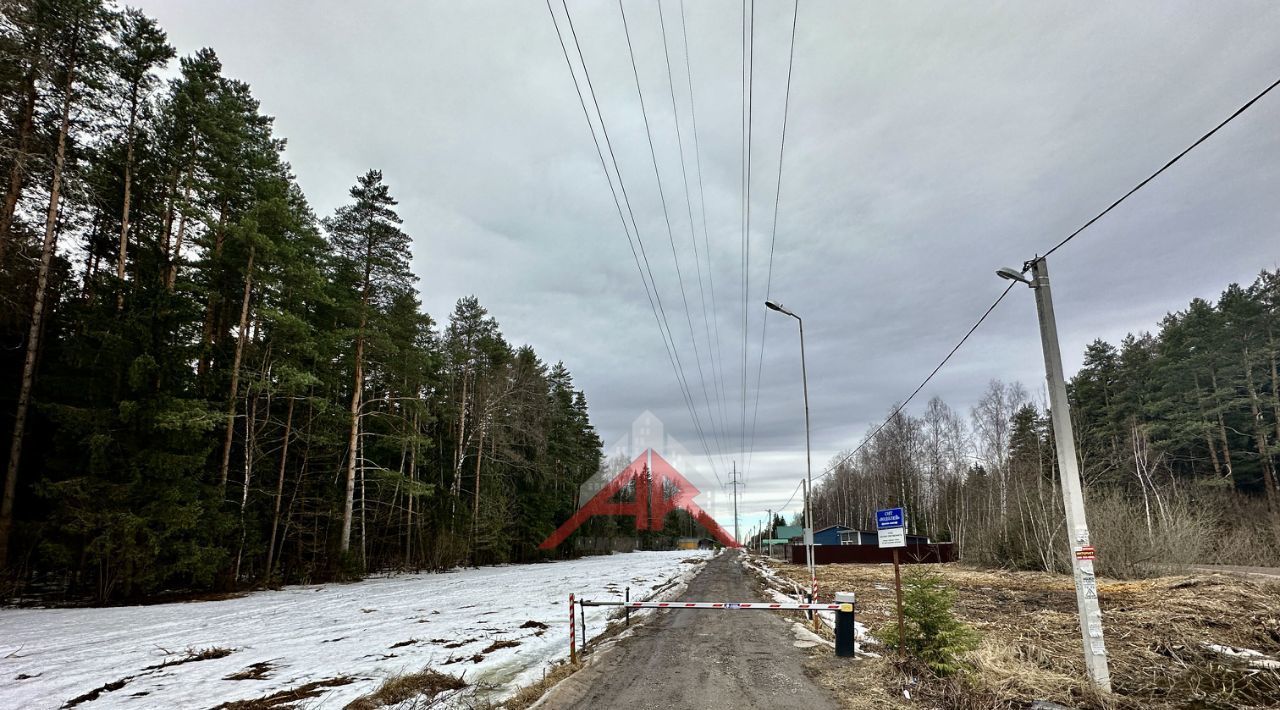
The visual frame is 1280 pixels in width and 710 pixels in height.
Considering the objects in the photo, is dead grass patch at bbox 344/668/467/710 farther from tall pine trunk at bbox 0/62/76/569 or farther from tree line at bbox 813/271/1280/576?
tree line at bbox 813/271/1280/576

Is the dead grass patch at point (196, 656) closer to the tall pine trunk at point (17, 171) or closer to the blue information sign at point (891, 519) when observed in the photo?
the blue information sign at point (891, 519)

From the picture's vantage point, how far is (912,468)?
5628 cm

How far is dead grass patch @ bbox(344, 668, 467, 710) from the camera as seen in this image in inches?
247

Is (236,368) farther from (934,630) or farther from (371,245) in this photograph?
(934,630)

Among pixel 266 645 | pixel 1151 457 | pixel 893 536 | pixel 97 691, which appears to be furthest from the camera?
pixel 1151 457

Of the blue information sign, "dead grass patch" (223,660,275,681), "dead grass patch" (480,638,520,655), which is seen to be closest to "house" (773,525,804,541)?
"dead grass patch" (480,638,520,655)

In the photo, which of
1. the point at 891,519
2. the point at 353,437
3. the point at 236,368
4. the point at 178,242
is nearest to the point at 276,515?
the point at 353,437

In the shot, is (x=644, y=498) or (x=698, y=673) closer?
(x=698, y=673)

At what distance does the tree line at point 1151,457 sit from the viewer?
22438mm

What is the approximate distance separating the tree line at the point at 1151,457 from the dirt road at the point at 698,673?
61.9 ft

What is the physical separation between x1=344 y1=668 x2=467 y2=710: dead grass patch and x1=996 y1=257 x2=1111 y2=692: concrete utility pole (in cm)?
786

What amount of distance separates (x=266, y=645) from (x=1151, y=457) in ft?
168

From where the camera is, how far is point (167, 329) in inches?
650

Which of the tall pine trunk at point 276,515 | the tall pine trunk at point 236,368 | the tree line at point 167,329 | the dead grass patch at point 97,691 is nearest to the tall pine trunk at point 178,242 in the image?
the tree line at point 167,329
